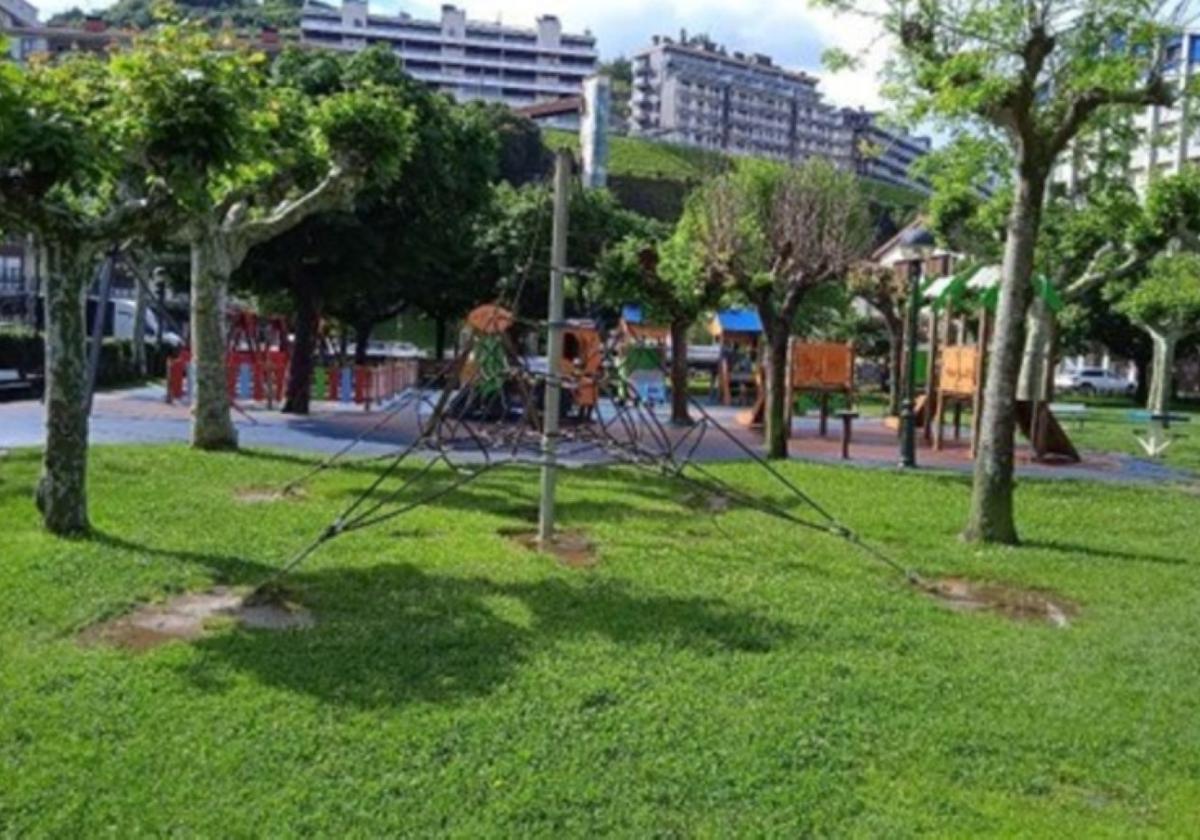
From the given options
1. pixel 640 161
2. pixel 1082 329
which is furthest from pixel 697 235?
pixel 640 161

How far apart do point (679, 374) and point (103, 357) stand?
1467 centimetres

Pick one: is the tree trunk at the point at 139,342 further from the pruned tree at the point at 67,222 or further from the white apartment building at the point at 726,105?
the white apartment building at the point at 726,105

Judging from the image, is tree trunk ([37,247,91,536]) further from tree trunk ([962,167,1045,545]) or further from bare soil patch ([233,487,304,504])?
tree trunk ([962,167,1045,545])

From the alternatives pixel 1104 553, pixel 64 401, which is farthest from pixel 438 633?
pixel 1104 553

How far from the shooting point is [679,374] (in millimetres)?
23234

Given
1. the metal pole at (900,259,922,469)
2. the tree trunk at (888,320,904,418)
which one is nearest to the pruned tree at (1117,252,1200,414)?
the tree trunk at (888,320,904,418)

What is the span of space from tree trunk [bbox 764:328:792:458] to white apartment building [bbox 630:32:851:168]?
11612 centimetres

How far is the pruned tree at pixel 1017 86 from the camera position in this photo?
407 inches

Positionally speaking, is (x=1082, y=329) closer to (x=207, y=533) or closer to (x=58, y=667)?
(x=207, y=533)

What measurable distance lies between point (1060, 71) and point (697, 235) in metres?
13.8

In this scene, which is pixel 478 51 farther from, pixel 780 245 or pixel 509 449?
pixel 509 449

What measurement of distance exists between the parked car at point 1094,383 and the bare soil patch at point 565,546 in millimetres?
49593

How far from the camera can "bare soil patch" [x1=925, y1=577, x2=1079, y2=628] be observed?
8156 millimetres

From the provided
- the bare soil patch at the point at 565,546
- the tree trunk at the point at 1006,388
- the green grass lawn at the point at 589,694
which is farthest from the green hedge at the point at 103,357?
A: the tree trunk at the point at 1006,388
